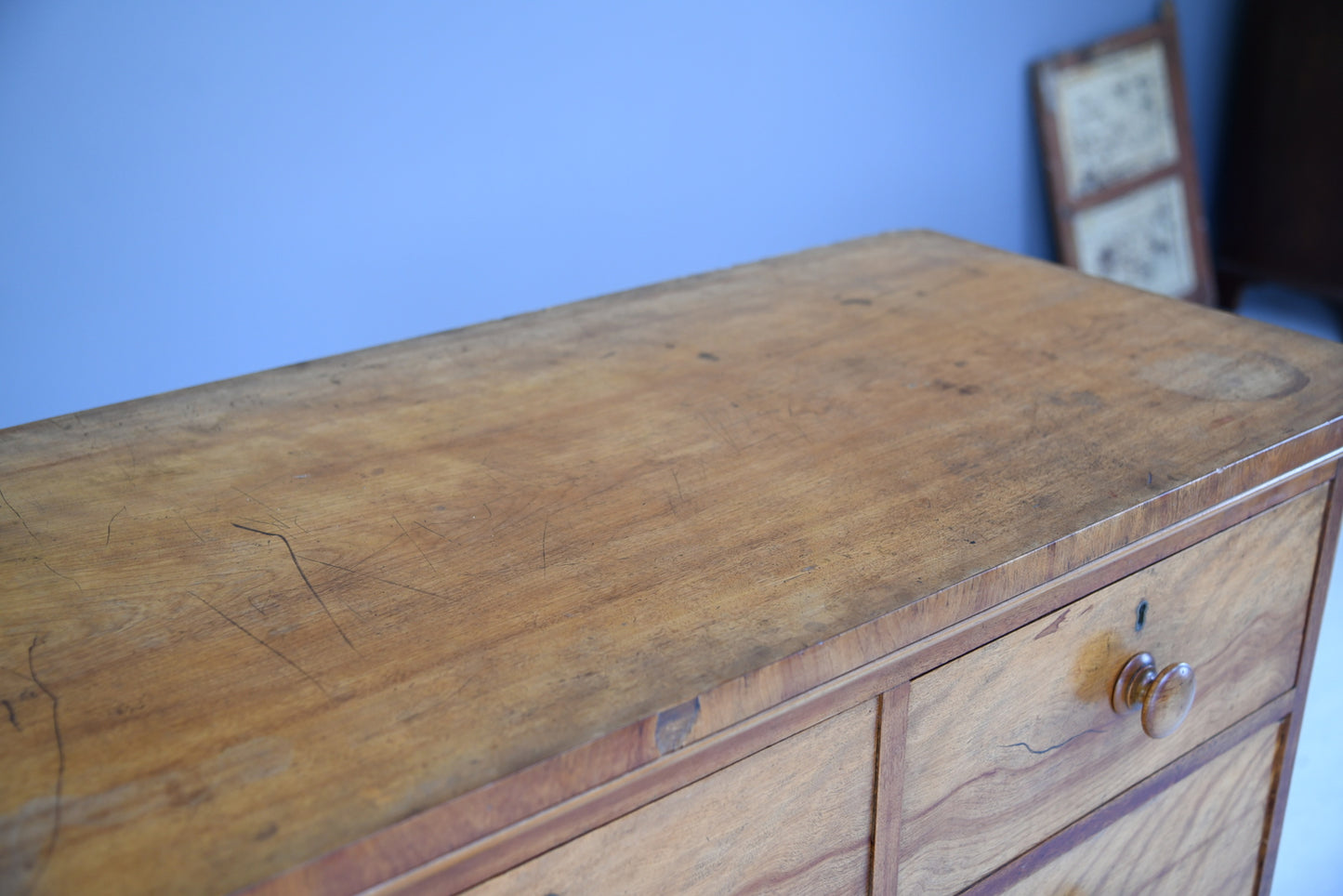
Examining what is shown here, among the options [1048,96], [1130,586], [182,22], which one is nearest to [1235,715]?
[1130,586]

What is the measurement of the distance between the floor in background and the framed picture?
0.85 meters

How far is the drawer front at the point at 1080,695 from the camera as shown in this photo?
0.67 metres

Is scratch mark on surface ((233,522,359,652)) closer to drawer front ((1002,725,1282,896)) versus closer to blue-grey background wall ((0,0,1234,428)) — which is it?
drawer front ((1002,725,1282,896))

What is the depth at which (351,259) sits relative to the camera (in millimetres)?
1488

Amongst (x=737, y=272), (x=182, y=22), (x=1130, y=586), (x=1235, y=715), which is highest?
(x=182, y=22)

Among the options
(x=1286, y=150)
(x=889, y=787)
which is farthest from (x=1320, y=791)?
(x=1286, y=150)

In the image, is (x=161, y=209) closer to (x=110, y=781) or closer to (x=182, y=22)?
(x=182, y=22)

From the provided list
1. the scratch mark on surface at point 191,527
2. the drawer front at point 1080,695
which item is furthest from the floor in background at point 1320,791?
the scratch mark on surface at point 191,527

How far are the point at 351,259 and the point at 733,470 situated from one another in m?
0.93

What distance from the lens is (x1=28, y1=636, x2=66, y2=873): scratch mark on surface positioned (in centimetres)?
44

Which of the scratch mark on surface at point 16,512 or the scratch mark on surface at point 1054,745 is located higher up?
the scratch mark on surface at point 16,512

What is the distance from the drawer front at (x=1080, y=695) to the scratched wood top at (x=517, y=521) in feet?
0.23

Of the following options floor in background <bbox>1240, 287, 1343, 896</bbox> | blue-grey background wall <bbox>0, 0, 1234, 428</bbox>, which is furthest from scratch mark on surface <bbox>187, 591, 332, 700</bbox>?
floor in background <bbox>1240, 287, 1343, 896</bbox>

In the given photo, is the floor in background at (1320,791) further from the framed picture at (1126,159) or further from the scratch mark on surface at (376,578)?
the scratch mark on surface at (376,578)
